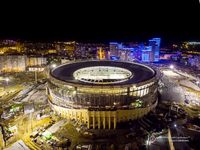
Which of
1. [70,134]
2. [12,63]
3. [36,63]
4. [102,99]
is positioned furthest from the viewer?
[36,63]

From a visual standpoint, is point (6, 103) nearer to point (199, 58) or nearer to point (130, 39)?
point (199, 58)

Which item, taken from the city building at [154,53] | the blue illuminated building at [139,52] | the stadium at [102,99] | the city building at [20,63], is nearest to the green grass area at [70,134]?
the stadium at [102,99]

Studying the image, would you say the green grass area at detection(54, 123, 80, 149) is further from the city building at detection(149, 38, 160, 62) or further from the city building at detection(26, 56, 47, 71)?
the city building at detection(149, 38, 160, 62)

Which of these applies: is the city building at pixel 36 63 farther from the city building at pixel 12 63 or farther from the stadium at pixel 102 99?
the stadium at pixel 102 99

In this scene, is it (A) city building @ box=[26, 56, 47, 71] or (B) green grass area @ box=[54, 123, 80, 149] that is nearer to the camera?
(B) green grass area @ box=[54, 123, 80, 149]

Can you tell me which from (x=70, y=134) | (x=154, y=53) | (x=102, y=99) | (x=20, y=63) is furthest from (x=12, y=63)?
(x=154, y=53)

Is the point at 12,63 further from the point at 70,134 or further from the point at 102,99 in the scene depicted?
the point at 70,134

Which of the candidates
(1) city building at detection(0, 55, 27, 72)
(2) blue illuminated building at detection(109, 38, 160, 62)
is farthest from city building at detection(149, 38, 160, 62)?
(1) city building at detection(0, 55, 27, 72)

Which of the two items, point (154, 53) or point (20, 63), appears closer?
point (20, 63)

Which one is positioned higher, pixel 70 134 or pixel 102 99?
pixel 102 99

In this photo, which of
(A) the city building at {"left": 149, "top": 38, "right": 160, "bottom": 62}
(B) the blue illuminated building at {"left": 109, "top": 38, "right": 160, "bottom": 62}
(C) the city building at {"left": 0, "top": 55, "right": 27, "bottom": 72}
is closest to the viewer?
(C) the city building at {"left": 0, "top": 55, "right": 27, "bottom": 72}
